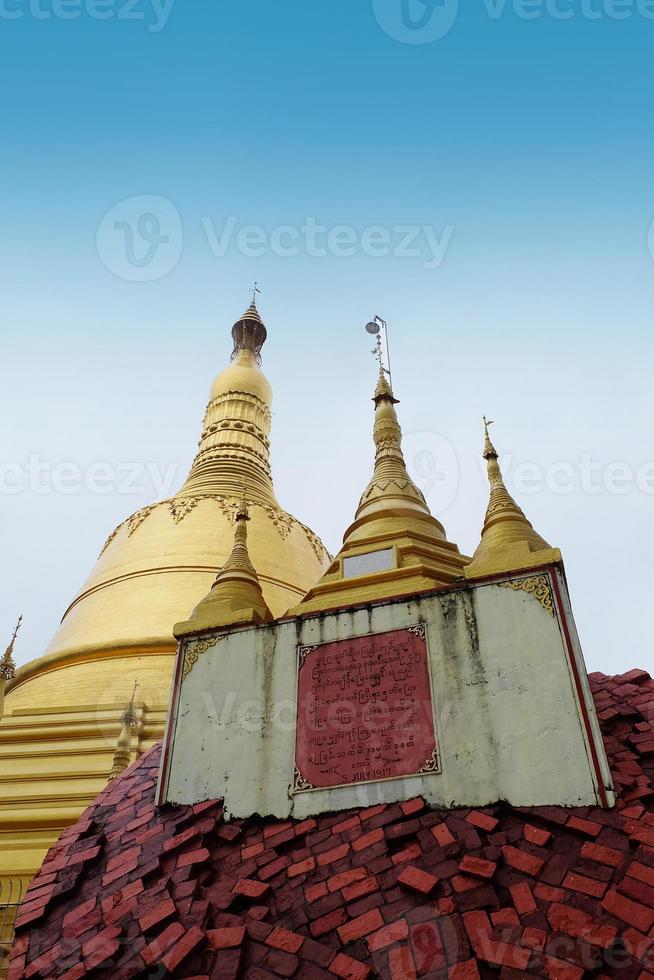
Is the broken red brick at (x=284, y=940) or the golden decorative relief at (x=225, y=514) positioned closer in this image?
the broken red brick at (x=284, y=940)

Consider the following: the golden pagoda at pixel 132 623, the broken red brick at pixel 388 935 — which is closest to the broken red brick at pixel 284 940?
the broken red brick at pixel 388 935

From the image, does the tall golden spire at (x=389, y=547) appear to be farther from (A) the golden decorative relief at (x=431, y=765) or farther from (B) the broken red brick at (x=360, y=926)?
(B) the broken red brick at (x=360, y=926)

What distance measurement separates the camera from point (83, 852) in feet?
23.5

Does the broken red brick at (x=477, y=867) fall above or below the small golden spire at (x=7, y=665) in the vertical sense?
below

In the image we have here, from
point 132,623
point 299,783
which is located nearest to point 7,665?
point 132,623

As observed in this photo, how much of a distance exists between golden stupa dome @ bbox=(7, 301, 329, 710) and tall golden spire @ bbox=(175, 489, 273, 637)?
18.4 feet

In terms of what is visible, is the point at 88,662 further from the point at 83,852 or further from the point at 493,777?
the point at 493,777

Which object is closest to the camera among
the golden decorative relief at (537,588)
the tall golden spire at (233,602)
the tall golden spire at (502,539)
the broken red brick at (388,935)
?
the broken red brick at (388,935)

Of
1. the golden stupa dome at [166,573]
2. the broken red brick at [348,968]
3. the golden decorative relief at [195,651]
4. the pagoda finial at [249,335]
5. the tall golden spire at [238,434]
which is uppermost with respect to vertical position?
the pagoda finial at [249,335]

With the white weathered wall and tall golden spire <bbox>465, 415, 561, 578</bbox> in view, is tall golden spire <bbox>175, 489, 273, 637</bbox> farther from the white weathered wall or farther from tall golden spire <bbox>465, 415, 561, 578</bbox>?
tall golden spire <bbox>465, 415, 561, 578</bbox>

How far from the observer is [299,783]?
6.98 meters

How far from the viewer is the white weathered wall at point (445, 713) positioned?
20.9 ft

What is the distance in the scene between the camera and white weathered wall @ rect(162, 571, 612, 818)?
6.36 meters

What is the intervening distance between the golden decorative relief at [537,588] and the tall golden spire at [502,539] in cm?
15
